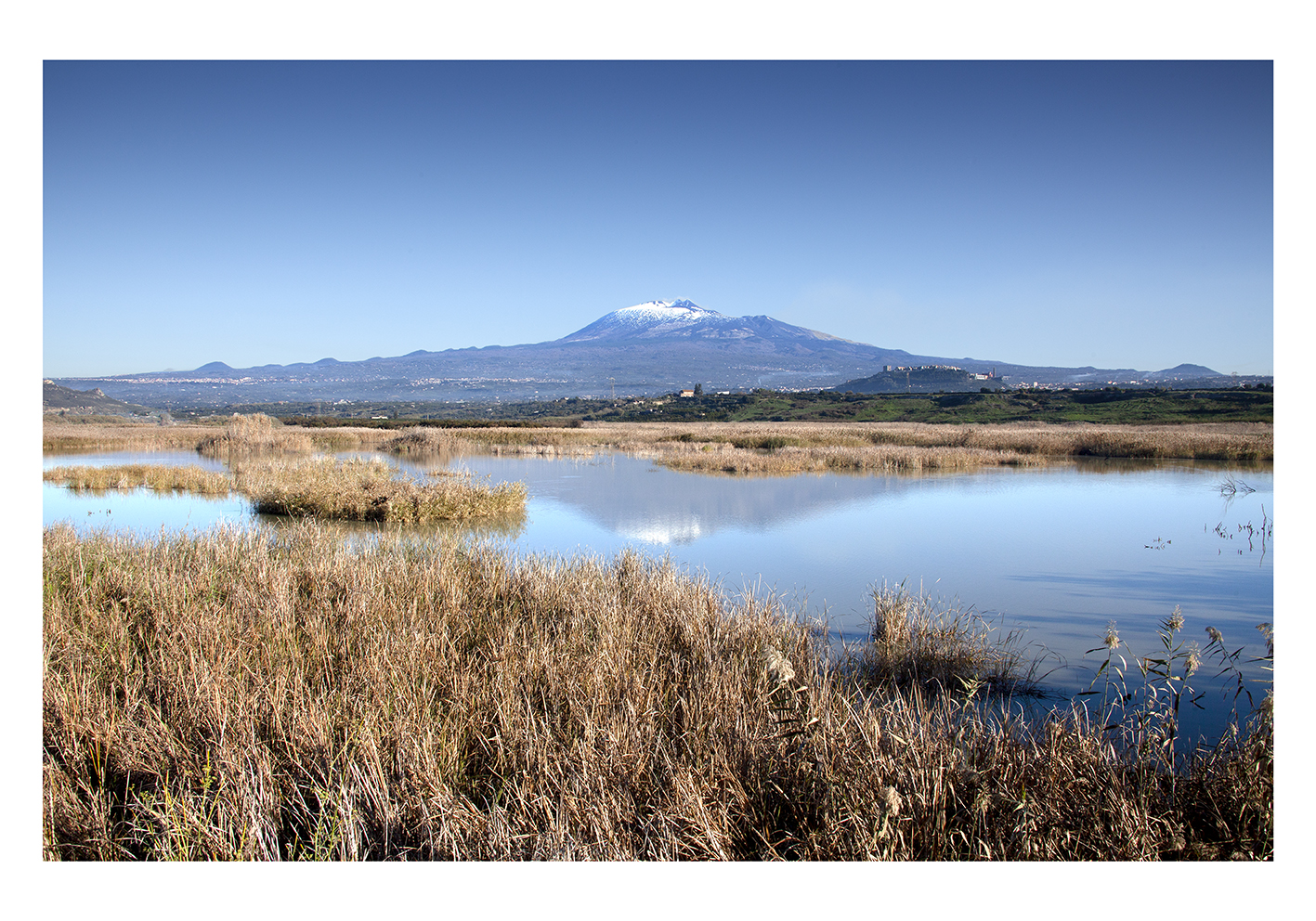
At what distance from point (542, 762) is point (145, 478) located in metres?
20.0

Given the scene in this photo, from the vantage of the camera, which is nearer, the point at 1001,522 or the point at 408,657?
the point at 408,657

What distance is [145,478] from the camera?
19.0m

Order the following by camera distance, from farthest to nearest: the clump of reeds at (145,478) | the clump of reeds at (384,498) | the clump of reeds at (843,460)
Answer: the clump of reeds at (843,460), the clump of reeds at (145,478), the clump of reeds at (384,498)

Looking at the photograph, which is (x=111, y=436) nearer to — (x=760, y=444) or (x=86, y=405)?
(x=86, y=405)

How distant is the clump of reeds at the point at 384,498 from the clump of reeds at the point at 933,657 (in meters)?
9.61

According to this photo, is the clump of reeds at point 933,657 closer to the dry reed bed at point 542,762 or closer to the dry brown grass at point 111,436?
the dry reed bed at point 542,762

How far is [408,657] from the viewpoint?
4.60 m

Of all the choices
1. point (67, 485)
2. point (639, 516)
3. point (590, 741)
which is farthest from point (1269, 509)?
point (67, 485)

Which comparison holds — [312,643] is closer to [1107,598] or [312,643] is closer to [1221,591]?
[1107,598]

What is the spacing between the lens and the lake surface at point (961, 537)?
7793mm

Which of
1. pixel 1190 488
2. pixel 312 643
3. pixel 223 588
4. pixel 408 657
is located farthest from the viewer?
pixel 1190 488

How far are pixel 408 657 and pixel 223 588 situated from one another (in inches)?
114

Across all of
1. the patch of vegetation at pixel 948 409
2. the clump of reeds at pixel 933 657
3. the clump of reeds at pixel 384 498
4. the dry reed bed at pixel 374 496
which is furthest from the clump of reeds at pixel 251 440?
the clump of reeds at pixel 933 657
